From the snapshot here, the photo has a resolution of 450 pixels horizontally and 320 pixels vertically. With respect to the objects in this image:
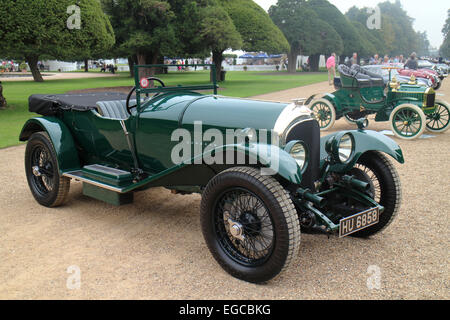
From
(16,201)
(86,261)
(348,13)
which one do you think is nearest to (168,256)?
(86,261)

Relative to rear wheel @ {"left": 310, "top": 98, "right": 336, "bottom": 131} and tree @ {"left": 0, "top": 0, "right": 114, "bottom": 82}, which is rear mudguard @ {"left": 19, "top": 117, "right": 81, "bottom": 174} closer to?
rear wheel @ {"left": 310, "top": 98, "right": 336, "bottom": 131}

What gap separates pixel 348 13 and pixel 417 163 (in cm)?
8950

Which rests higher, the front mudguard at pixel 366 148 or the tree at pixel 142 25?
the tree at pixel 142 25

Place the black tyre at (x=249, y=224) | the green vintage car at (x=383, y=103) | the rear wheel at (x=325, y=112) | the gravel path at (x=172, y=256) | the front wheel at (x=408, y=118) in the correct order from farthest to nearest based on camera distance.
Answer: the rear wheel at (x=325, y=112) < the green vintage car at (x=383, y=103) < the front wheel at (x=408, y=118) < the gravel path at (x=172, y=256) < the black tyre at (x=249, y=224)

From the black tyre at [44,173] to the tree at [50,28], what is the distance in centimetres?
789

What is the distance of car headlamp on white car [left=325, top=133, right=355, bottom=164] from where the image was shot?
11.9 feet

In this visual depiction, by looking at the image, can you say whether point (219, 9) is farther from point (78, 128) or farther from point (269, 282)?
point (269, 282)

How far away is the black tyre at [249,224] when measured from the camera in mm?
2791

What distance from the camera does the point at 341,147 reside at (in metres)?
3.73

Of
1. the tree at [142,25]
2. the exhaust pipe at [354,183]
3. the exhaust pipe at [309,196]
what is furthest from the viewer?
the tree at [142,25]

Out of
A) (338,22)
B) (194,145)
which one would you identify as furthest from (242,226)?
(338,22)

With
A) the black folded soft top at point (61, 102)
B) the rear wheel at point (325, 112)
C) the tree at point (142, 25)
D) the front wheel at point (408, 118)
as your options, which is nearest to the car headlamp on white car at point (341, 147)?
the black folded soft top at point (61, 102)

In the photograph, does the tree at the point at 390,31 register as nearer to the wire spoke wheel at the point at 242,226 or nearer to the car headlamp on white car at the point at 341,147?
the car headlamp on white car at the point at 341,147

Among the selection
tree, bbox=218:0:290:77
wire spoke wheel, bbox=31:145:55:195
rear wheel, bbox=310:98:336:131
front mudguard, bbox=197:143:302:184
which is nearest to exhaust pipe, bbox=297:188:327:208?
front mudguard, bbox=197:143:302:184
